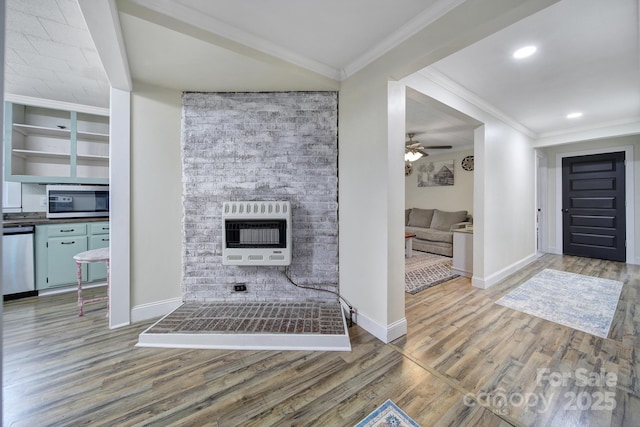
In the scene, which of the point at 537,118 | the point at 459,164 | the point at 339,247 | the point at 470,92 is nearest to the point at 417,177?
the point at 459,164

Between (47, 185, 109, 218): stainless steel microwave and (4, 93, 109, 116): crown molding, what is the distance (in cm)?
97

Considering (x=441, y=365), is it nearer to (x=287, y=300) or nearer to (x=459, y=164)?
(x=287, y=300)

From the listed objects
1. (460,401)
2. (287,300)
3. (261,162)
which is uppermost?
(261,162)

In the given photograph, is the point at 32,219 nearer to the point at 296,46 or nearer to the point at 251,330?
the point at 251,330

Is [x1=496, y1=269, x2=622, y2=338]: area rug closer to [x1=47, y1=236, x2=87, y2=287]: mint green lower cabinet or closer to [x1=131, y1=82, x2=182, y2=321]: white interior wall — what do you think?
[x1=131, y1=82, x2=182, y2=321]: white interior wall

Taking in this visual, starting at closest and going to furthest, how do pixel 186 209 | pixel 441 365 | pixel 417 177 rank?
pixel 441 365 → pixel 186 209 → pixel 417 177

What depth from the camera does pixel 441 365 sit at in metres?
1.86

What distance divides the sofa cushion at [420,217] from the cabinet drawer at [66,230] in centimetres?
628

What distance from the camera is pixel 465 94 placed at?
2.87 metres

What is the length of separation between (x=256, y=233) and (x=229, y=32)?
166 centimetres

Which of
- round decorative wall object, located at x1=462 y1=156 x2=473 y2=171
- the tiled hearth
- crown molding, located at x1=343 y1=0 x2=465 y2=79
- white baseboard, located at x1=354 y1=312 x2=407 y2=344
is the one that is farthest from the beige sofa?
crown molding, located at x1=343 y1=0 x2=465 y2=79

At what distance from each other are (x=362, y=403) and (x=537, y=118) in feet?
14.9

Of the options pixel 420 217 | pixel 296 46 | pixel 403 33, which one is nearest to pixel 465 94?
pixel 403 33

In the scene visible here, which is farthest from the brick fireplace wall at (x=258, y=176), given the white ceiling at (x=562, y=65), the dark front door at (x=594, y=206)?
the dark front door at (x=594, y=206)
